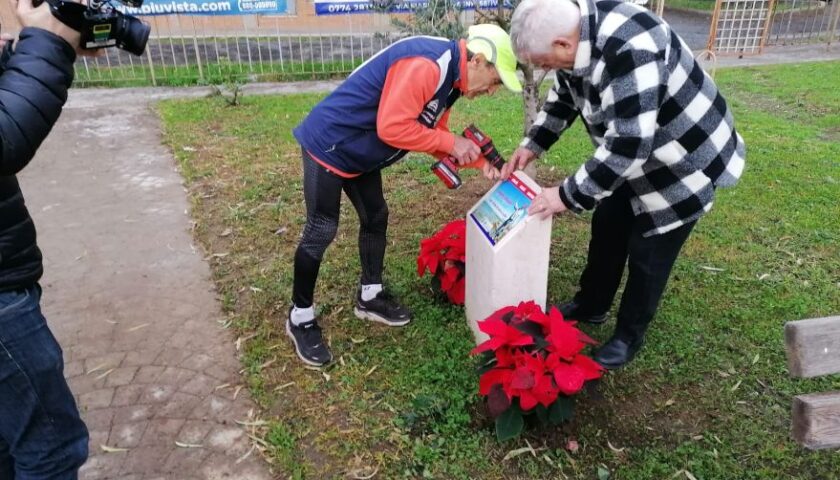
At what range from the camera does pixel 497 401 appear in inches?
102

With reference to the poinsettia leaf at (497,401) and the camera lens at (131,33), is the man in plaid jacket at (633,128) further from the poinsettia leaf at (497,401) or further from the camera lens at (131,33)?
the camera lens at (131,33)

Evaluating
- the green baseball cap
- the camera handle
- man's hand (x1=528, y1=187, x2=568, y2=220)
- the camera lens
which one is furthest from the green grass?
the camera handle

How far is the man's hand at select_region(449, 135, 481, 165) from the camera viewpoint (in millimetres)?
2910

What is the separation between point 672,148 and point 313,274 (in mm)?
1692

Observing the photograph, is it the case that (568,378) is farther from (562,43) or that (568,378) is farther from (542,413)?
(562,43)

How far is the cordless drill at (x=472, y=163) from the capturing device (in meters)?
2.98

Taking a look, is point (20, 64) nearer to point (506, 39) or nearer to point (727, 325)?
point (506, 39)

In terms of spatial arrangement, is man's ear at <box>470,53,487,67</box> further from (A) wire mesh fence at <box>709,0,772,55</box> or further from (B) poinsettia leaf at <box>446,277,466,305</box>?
(A) wire mesh fence at <box>709,0,772,55</box>

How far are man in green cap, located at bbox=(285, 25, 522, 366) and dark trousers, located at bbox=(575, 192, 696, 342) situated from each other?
63 cm

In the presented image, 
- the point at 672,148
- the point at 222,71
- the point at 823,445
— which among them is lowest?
the point at 222,71

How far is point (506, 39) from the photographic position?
2.66 m

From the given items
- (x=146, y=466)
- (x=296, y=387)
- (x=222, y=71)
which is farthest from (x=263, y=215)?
(x=222, y=71)

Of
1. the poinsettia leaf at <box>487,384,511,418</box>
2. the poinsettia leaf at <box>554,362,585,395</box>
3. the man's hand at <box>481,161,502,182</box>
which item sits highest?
the man's hand at <box>481,161,502,182</box>

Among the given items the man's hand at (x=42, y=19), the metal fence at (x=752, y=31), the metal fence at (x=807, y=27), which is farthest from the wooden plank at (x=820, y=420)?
the metal fence at (x=807, y=27)
